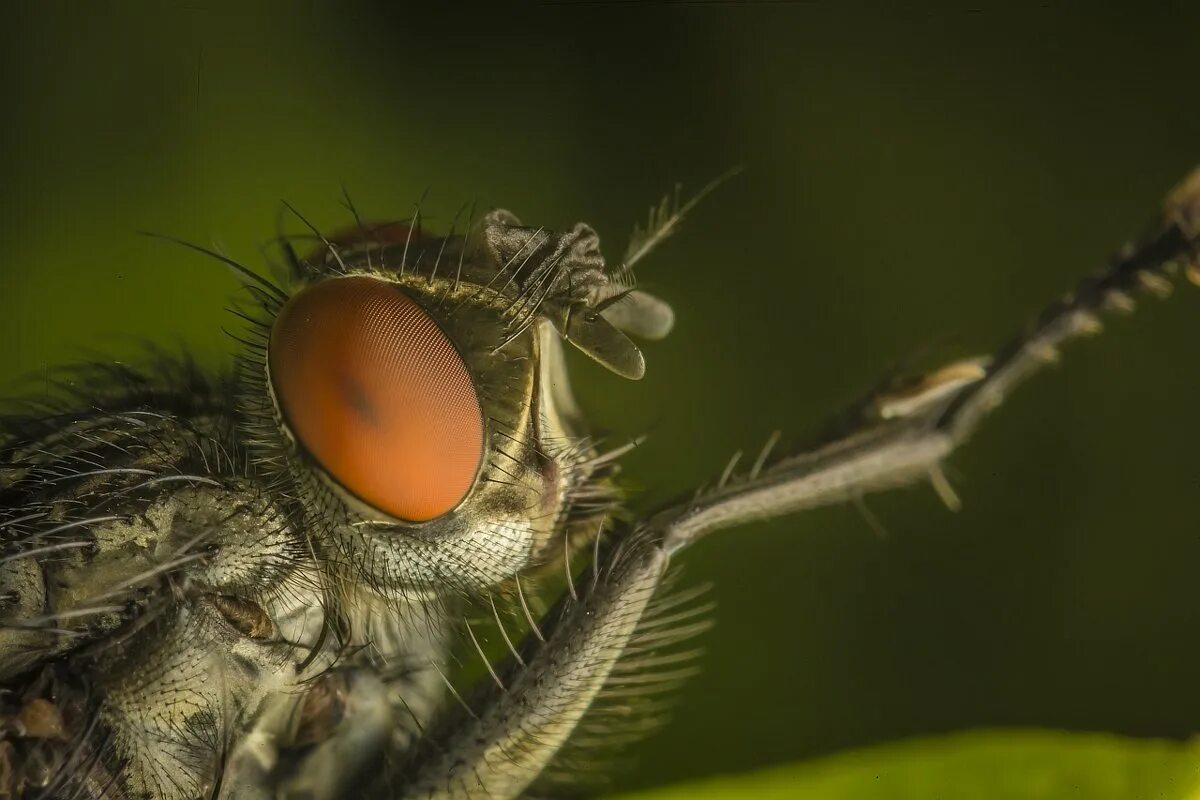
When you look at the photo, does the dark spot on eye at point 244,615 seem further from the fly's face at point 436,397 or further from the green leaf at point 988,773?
the green leaf at point 988,773

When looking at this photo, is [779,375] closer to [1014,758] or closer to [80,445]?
[1014,758]

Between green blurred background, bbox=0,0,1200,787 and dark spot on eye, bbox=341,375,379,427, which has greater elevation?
green blurred background, bbox=0,0,1200,787

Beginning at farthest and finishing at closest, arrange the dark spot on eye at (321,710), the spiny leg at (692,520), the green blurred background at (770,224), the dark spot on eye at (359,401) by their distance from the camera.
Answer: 1. the green blurred background at (770,224)
2. the dark spot on eye at (321,710)
3. the spiny leg at (692,520)
4. the dark spot on eye at (359,401)

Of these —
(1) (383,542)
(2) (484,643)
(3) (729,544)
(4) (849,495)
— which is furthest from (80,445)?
(3) (729,544)

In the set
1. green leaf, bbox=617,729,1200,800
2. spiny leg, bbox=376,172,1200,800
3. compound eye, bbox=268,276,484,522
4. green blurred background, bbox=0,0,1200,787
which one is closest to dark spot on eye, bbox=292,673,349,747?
spiny leg, bbox=376,172,1200,800

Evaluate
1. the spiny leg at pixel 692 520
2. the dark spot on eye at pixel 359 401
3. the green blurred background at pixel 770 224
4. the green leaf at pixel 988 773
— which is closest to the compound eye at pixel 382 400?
the dark spot on eye at pixel 359 401

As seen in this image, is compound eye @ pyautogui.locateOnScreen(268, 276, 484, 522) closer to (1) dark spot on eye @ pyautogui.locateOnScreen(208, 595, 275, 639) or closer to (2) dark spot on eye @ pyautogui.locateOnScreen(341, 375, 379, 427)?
(2) dark spot on eye @ pyautogui.locateOnScreen(341, 375, 379, 427)
